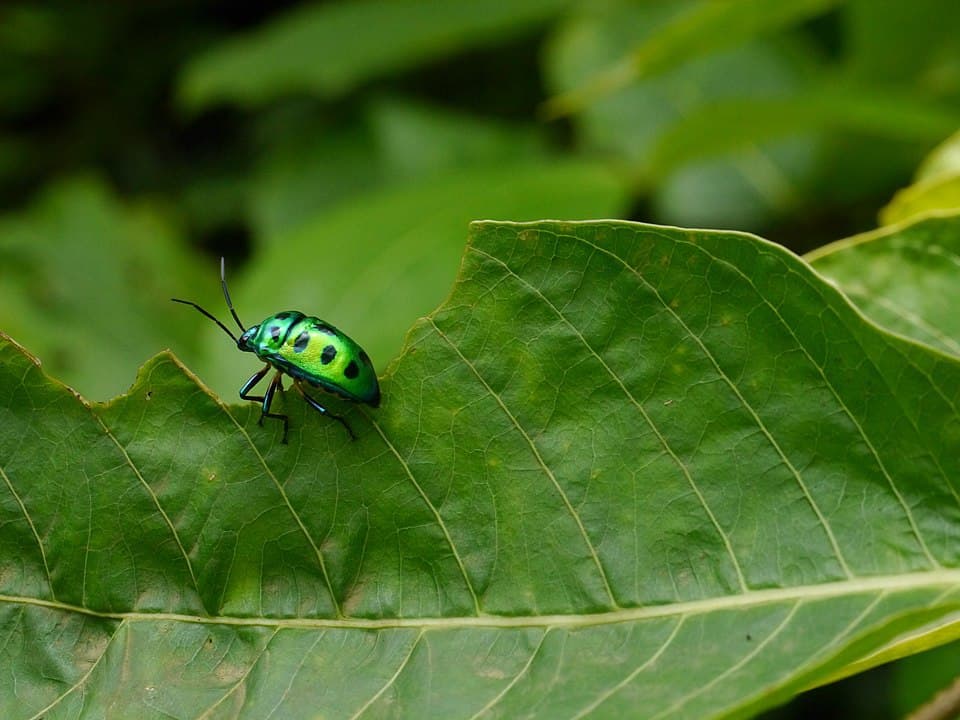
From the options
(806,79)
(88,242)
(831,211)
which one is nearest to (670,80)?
(806,79)

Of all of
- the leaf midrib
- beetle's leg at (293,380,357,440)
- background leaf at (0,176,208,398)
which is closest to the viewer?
the leaf midrib

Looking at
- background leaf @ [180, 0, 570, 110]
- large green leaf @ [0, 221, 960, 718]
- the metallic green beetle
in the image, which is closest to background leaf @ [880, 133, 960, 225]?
large green leaf @ [0, 221, 960, 718]

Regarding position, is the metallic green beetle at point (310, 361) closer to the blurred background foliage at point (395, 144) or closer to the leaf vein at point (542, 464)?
the leaf vein at point (542, 464)

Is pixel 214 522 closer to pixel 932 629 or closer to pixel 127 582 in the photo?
pixel 127 582

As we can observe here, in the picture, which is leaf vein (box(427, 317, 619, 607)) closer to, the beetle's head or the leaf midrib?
the leaf midrib

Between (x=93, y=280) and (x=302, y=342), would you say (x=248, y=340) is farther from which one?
(x=93, y=280)

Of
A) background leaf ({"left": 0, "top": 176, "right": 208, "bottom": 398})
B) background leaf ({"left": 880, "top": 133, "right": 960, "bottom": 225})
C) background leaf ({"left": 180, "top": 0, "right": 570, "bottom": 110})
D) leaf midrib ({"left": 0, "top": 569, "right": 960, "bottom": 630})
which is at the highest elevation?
background leaf ({"left": 180, "top": 0, "right": 570, "bottom": 110})
